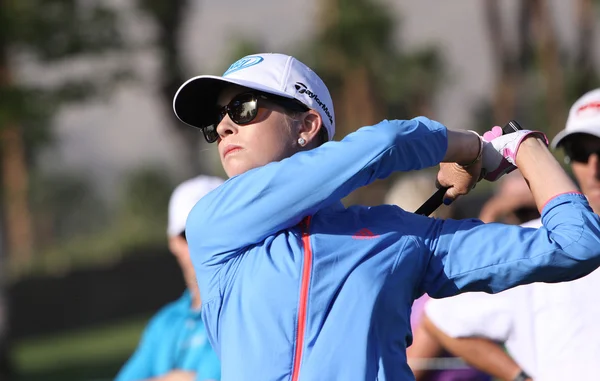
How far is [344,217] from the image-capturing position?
267 centimetres

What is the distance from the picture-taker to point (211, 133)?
2.90 metres

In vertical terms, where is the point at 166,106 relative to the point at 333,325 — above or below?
below

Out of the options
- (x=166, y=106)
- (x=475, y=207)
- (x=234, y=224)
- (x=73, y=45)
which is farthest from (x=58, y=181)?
(x=234, y=224)

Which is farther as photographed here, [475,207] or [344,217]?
[475,207]

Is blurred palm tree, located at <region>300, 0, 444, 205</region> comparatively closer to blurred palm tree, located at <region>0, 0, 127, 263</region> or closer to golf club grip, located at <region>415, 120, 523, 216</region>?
blurred palm tree, located at <region>0, 0, 127, 263</region>

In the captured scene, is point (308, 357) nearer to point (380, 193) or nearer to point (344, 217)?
point (344, 217)

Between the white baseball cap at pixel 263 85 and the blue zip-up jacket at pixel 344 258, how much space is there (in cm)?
25

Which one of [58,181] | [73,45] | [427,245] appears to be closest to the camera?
[427,245]

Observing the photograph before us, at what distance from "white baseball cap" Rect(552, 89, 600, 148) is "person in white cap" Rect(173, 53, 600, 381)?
1.28 metres

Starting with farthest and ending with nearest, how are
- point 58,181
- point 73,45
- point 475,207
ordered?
point 58,181 → point 73,45 → point 475,207

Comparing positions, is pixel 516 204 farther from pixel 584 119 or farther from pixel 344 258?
pixel 344 258

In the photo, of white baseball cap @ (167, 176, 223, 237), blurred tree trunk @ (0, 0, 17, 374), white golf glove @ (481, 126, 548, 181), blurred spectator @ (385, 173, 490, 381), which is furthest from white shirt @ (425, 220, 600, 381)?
blurred tree trunk @ (0, 0, 17, 374)

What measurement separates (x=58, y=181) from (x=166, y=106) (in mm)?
46568

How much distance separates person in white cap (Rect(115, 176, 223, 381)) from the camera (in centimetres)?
491
